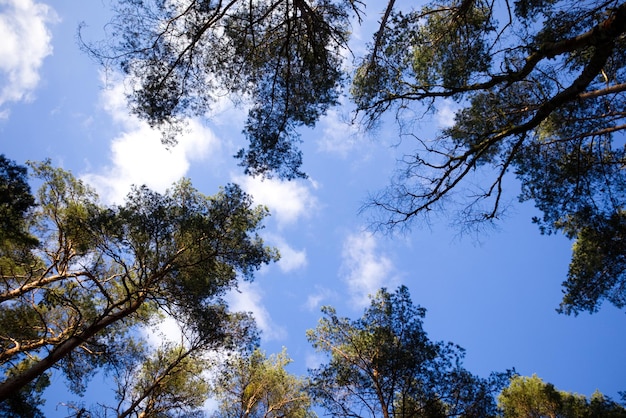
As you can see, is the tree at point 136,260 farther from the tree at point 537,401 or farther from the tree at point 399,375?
the tree at point 537,401

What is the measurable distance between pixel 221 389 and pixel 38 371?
6750 millimetres

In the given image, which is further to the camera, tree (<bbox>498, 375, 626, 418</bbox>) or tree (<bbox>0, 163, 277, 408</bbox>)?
tree (<bbox>498, 375, 626, 418</bbox>)

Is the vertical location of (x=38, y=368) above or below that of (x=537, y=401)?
below

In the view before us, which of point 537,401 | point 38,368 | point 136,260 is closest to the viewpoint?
point 38,368

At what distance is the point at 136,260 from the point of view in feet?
26.7

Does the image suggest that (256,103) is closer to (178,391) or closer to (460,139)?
(460,139)

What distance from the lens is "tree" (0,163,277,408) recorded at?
732 centimetres

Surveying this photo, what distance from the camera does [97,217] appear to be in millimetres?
7770

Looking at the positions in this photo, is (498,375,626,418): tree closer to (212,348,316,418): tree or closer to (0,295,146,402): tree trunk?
(212,348,316,418): tree

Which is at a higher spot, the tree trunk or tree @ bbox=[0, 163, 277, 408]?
tree @ bbox=[0, 163, 277, 408]

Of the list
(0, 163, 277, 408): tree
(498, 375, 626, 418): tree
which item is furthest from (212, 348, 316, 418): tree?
(498, 375, 626, 418): tree

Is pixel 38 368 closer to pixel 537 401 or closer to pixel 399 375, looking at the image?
pixel 399 375

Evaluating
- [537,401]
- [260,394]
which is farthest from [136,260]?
[537,401]

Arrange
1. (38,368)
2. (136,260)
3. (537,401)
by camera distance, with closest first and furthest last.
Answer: (38,368)
(136,260)
(537,401)
